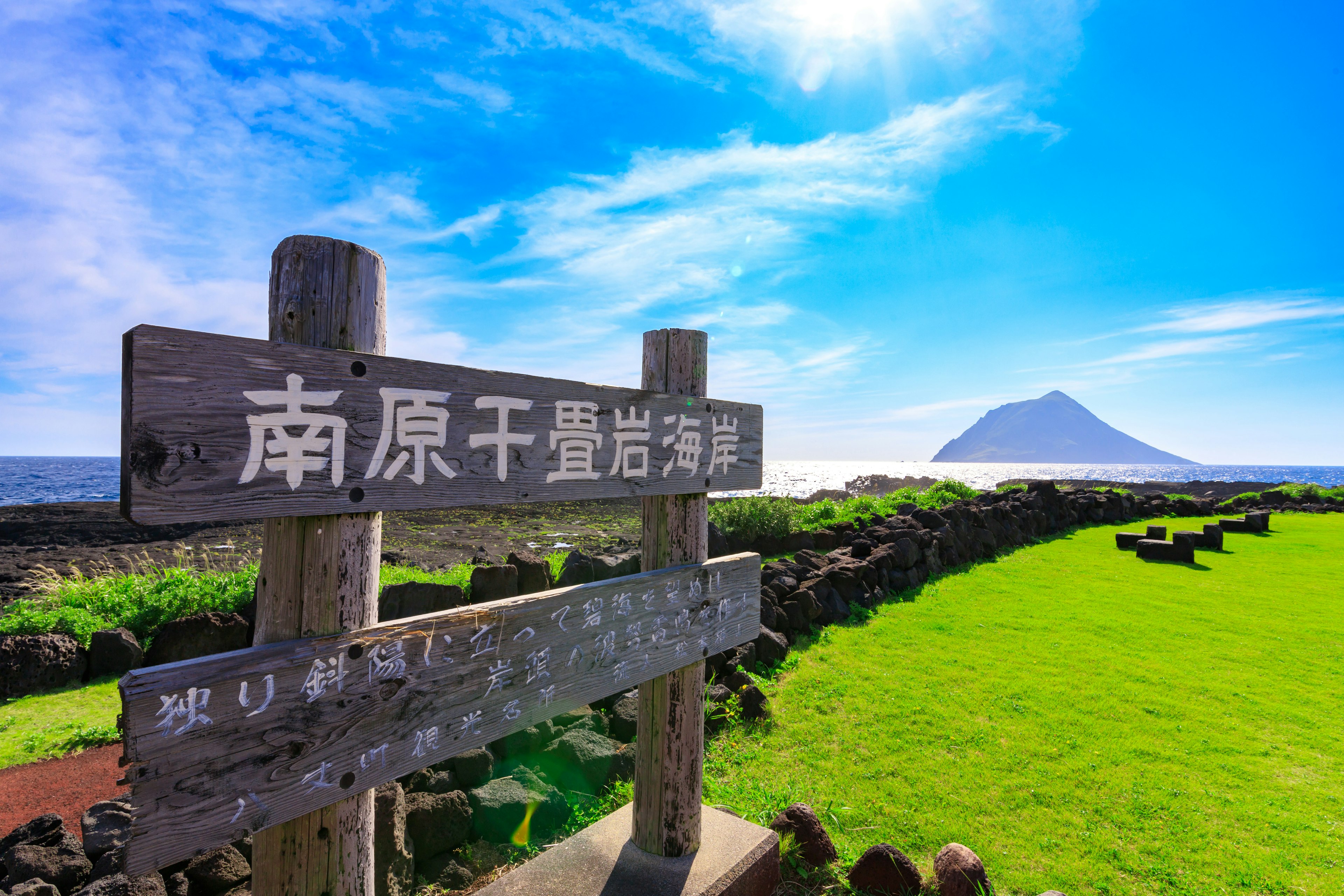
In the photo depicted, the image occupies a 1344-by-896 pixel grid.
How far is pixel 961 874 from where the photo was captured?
3.12 m

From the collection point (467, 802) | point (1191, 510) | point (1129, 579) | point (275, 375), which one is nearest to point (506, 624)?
point (275, 375)

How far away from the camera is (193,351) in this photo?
156 cm

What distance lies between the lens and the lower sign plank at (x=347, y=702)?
1.55 m

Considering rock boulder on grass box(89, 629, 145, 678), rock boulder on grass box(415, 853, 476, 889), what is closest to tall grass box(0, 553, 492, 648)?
rock boulder on grass box(89, 629, 145, 678)

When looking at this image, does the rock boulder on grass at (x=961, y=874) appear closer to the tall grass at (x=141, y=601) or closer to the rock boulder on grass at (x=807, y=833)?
the rock boulder on grass at (x=807, y=833)

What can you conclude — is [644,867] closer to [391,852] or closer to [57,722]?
[391,852]

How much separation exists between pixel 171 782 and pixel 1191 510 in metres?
24.6

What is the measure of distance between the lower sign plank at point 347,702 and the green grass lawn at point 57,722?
421 centimetres

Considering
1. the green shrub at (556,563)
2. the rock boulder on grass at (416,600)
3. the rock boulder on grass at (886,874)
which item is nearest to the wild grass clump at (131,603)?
the rock boulder on grass at (416,600)

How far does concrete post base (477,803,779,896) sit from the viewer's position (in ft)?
9.56

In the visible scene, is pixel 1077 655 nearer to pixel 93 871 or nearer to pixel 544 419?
pixel 544 419

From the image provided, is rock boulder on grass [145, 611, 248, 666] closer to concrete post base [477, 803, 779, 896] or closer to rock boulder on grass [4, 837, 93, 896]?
rock boulder on grass [4, 837, 93, 896]

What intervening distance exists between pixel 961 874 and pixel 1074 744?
2.34 m

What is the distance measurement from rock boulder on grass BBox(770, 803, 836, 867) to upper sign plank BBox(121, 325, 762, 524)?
2297 mm
